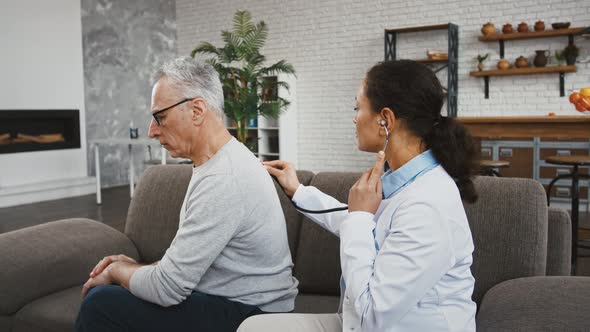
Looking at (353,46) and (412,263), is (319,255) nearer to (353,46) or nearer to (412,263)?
(412,263)

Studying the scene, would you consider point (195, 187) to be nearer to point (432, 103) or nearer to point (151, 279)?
point (151, 279)

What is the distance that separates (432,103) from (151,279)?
85 cm

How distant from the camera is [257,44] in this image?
6.28 meters

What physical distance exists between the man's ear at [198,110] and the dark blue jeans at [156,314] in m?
0.50

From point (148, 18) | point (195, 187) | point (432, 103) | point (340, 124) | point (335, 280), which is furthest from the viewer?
point (148, 18)

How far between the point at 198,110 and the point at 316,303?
82 cm

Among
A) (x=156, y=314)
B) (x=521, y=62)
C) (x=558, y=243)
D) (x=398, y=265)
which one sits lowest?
(x=156, y=314)

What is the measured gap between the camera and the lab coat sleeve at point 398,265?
105 cm

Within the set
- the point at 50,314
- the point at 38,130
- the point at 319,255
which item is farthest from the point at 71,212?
the point at 319,255

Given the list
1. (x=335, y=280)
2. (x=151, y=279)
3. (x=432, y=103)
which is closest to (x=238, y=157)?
(x=151, y=279)

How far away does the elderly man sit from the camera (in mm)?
1439

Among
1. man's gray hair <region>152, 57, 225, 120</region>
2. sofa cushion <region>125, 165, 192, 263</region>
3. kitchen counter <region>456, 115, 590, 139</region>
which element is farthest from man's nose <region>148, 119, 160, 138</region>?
kitchen counter <region>456, 115, 590, 139</region>

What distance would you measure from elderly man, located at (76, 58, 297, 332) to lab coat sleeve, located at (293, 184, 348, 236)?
0.34 ft

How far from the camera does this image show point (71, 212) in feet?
19.6
